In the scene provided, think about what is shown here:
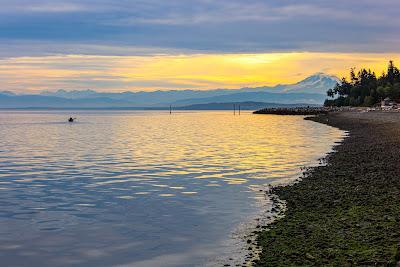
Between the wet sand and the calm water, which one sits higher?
the wet sand

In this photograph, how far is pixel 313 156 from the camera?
40.0 metres

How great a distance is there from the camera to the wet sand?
471 inches

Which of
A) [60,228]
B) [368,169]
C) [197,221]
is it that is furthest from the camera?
[368,169]

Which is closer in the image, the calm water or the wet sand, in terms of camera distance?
the wet sand

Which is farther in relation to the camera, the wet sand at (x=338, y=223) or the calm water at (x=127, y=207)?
the calm water at (x=127, y=207)

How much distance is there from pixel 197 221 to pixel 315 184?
8176mm

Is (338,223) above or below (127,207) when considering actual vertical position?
above

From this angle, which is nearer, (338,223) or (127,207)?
(338,223)

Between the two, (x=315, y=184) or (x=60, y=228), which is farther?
(x=315, y=184)

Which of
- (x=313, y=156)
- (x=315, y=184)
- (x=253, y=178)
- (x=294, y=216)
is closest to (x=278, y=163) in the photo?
(x=313, y=156)

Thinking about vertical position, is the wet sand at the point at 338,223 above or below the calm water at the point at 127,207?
above

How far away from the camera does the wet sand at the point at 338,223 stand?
39.3 ft

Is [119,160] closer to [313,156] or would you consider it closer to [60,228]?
[313,156]

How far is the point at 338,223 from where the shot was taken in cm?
1539
